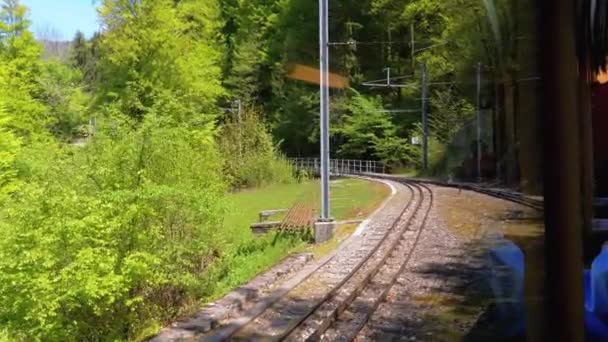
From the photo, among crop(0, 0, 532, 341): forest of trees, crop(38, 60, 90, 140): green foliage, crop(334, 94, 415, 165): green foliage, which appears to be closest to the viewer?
crop(0, 0, 532, 341): forest of trees

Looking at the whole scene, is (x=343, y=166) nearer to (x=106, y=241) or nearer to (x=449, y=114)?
(x=106, y=241)

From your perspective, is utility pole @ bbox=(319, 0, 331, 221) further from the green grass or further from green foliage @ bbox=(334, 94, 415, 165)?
green foliage @ bbox=(334, 94, 415, 165)

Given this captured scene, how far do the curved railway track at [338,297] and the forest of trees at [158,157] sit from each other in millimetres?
2177

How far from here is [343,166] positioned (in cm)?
3384

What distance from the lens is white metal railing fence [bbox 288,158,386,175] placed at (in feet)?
94.1

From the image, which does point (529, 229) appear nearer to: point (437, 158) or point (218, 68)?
point (437, 158)

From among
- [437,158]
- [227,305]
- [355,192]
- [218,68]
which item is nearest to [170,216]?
[227,305]

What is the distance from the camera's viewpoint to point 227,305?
928cm

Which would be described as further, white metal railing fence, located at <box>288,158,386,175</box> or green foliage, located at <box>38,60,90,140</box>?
green foliage, located at <box>38,60,90,140</box>

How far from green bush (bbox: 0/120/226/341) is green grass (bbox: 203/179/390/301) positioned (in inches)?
30.5


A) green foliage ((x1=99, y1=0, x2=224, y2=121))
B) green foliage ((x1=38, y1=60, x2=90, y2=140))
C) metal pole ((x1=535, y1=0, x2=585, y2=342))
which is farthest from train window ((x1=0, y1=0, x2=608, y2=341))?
green foliage ((x1=38, y1=60, x2=90, y2=140))

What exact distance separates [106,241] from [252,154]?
2713 cm

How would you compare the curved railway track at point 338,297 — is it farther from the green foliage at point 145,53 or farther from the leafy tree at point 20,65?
the green foliage at point 145,53

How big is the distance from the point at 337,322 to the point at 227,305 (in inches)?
66.3
